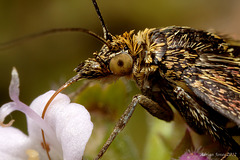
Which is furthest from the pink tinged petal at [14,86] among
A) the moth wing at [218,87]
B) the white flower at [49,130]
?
the moth wing at [218,87]

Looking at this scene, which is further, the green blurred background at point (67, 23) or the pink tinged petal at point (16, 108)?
the green blurred background at point (67, 23)

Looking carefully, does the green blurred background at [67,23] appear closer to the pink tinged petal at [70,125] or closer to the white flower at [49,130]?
the white flower at [49,130]

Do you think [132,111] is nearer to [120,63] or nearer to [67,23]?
[120,63]

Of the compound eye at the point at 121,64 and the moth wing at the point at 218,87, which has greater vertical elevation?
the compound eye at the point at 121,64

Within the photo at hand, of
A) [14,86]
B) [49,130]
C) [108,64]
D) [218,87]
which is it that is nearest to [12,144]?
[49,130]

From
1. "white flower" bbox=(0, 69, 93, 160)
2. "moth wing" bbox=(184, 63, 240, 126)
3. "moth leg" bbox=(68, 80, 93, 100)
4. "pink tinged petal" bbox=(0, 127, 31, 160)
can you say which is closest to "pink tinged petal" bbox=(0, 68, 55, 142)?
"white flower" bbox=(0, 69, 93, 160)
